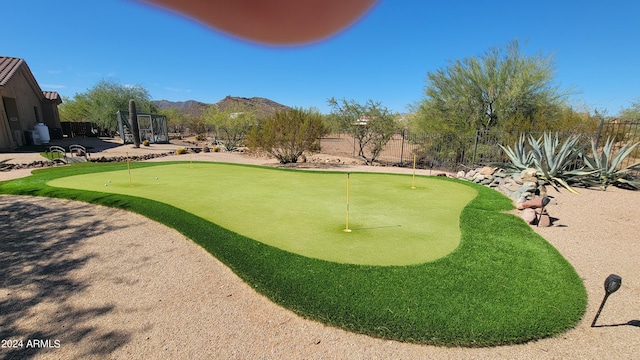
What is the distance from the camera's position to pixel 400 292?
2799mm

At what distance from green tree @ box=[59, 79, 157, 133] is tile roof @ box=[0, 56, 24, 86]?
36.4ft

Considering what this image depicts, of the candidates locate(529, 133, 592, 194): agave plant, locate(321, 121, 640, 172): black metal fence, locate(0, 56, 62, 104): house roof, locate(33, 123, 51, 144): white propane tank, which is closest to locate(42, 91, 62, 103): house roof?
locate(0, 56, 62, 104): house roof

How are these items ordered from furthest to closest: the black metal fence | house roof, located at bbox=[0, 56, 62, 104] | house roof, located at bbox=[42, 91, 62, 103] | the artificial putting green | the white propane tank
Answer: house roof, located at bbox=[42, 91, 62, 103]
the white propane tank
house roof, located at bbox=[0, 56, 62, 104]
the black metal fence
the artificial putting green

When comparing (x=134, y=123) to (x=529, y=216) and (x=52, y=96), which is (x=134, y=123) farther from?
(x=529, y=216)

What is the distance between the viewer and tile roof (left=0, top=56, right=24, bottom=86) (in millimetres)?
16639

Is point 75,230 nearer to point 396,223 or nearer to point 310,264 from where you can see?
point 310,264

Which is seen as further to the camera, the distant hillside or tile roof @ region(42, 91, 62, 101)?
the distant hillside

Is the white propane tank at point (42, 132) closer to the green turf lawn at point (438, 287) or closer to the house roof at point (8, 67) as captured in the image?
the house roof at point (8, 67)

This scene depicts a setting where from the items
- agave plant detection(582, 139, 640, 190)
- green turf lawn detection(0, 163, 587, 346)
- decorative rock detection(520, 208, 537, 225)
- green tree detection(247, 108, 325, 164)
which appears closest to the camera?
A: green turf lawn detection(0, 163, 587, 346)

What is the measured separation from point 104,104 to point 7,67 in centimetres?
1334

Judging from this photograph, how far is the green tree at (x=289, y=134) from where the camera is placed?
14195mm

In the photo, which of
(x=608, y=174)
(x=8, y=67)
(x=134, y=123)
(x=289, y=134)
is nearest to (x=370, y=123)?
(x=289, y=134)

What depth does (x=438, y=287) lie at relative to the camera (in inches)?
114

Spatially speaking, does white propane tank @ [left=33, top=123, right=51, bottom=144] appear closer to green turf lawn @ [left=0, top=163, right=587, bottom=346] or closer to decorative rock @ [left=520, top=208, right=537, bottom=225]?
green turf lawn @ [left=0, top=163, right=587, bottom=346]
